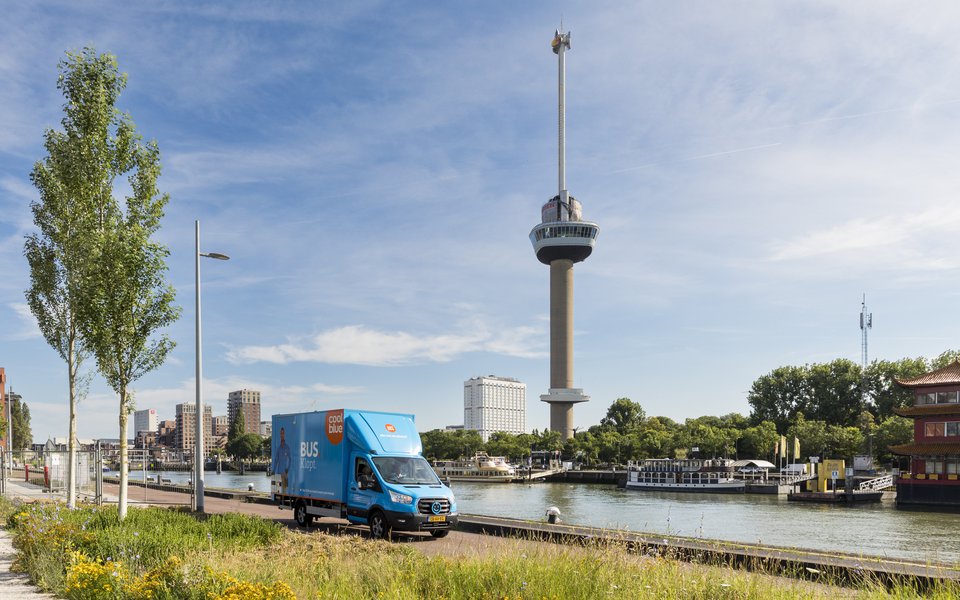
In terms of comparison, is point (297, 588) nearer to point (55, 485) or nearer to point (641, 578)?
point (641, 578)

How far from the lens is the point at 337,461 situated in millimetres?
23953

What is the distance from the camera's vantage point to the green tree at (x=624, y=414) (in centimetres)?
18062

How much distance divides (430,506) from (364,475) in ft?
7.64

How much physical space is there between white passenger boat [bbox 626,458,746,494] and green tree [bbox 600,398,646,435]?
6850 cm

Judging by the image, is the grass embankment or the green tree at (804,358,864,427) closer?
the grass embankment

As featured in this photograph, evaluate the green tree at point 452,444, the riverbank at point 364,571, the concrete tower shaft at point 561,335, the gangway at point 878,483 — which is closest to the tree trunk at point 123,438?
the riverbank at point 364,571

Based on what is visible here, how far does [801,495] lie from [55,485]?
69.6m

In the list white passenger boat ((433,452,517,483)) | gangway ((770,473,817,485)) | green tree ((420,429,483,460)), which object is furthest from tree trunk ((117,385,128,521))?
green tree ((420,429,483,460))

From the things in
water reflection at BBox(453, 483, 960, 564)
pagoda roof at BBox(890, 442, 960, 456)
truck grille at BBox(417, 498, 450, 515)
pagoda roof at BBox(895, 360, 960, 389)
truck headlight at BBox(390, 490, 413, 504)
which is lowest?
water reflection at BBox(453, 483, 960, 564)

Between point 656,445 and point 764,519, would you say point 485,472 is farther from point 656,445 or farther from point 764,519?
point 764,519

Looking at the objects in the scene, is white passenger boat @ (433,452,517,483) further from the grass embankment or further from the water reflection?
the grass embankment

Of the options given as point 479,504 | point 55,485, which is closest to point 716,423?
point 479,504

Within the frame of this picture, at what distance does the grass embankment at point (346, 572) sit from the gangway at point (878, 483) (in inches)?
3365

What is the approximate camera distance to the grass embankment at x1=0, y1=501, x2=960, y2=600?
963 centimetres
